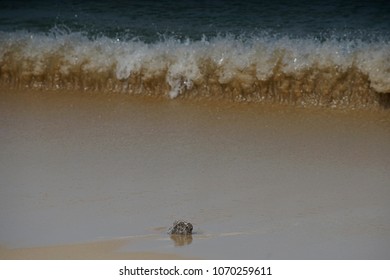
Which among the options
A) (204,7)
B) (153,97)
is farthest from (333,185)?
(204,7)

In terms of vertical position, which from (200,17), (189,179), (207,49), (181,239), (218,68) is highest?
(200,17)

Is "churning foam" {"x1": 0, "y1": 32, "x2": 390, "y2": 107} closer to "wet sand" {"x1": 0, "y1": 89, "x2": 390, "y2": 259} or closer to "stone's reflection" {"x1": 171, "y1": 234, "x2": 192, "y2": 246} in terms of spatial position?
"wet sand" {"x1": 0, "y1": 89, "x2": 390, "y2": 259}

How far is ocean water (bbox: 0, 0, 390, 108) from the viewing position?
5.64 metres

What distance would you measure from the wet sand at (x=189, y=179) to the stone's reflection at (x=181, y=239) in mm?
12

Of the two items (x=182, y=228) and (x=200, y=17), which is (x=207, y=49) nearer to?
(x=200, y=17)

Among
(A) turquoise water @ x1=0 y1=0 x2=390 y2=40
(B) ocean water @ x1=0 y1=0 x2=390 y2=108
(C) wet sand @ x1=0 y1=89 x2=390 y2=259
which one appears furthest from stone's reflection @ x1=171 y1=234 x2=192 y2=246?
(A) turquoise water @ x1=0 y1=0 x2=390 y2=40

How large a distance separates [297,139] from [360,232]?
115 centimetres

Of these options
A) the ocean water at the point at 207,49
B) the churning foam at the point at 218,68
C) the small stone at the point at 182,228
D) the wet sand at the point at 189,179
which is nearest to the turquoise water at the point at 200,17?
the ocean water at the point at 207,49

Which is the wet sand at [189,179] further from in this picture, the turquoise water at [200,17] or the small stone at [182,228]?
the turquoise water at [200,17]

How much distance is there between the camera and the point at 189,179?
Answer: 4492mm

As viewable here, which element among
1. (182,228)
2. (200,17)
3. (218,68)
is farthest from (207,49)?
(182,228)

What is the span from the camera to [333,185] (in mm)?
4379

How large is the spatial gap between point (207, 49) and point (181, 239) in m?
2.33

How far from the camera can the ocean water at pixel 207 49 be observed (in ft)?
18.5
